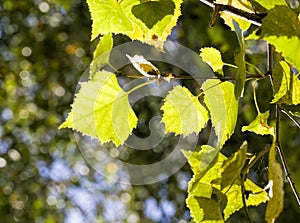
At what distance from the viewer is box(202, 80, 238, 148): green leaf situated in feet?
1.29

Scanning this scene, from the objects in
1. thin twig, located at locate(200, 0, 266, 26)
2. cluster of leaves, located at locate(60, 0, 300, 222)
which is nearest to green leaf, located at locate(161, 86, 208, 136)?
cluster of leaves, located at locate(60, 0, 300, 222)

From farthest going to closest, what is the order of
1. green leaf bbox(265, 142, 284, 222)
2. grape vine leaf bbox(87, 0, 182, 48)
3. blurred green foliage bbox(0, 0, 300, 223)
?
blurred green foliage bbox(0, 0, 300, 223), grape vine leaf bbox(87, 0, 182, 48), green leaf bbox(265, 142, 284, 222)

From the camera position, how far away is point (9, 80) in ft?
7.08

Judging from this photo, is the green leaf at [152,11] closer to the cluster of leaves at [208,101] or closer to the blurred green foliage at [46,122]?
the cluster of leaves at [208,101]

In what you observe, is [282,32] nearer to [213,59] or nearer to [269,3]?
[269,3]

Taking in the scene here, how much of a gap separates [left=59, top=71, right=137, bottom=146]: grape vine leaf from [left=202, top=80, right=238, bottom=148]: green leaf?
6 cm

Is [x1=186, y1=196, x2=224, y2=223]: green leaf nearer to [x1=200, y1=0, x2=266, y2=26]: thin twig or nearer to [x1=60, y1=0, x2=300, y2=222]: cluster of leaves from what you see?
[x1=60, y1=0, x2=300, y2=222]: cluster of leaves

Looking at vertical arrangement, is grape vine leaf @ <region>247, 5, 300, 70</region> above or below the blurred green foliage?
Result: above

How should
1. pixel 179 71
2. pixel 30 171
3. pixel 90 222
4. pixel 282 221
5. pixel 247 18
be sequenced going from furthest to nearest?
pixel 90 222
pixel 30 171
pixel 179 71
pixel 282 221
pixel 247 18

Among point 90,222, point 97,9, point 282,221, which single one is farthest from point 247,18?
point 90,222

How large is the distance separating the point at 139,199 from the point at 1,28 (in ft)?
2.77

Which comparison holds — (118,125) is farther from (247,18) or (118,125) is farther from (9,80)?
(9,80)

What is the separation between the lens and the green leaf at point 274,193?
0.29 meters

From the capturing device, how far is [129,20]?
0.41 metres
